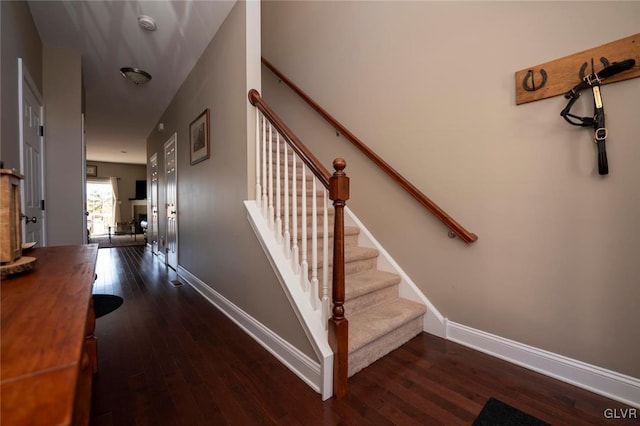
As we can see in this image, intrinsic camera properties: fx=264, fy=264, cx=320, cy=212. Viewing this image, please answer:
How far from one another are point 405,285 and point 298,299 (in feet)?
3.31

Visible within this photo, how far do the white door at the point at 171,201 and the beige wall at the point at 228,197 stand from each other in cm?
69

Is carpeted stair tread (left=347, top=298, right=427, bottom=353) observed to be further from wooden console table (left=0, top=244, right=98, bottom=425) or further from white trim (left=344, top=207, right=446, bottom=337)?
wooden console table (left=0, top=244, right=98, bottom=425)

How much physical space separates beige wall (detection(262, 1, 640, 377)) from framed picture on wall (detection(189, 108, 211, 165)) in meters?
1.48

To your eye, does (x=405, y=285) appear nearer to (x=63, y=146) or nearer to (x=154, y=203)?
(x=63, y=146)

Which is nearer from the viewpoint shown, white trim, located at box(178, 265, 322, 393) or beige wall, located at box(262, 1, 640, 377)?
beige wall, located at box(262, 1, 640, 377)

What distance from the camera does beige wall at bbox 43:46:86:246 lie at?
8.74ft

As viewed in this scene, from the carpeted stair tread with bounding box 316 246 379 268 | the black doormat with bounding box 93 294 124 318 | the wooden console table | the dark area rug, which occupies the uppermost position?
the wooden console table

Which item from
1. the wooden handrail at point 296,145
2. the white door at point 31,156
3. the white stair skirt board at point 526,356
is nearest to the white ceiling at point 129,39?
the white door at point 31,156

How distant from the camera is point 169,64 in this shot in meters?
3.10

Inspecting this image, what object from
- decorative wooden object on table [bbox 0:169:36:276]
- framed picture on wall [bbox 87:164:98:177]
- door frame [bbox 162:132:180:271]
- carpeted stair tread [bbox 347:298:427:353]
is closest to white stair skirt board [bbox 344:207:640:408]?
carpeted stair tread [bbox 347:298:427:353]

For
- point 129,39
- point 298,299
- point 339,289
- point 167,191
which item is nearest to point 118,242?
point 167,191

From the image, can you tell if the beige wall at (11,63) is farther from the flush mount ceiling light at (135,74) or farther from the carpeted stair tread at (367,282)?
the carpeted stair tread at (367,282)

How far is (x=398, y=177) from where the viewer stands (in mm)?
2096

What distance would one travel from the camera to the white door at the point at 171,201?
12.7ft
